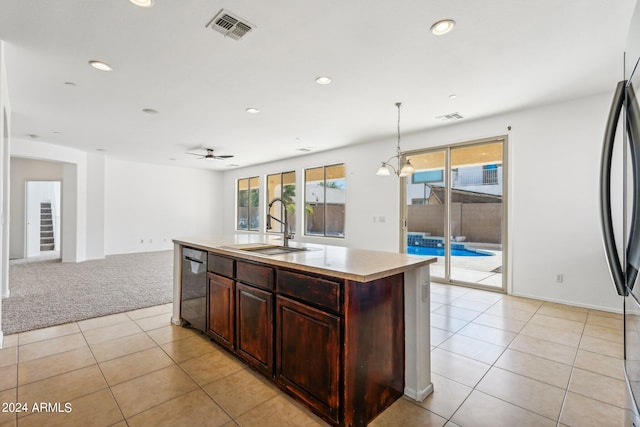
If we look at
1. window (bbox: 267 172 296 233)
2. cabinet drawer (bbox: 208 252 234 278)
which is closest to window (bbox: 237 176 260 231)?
window (bbox: 267 172 296 233)

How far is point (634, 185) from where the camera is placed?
923 millimetres

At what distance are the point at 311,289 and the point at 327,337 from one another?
0.28 meters

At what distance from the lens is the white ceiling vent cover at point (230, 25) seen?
226 centimetres

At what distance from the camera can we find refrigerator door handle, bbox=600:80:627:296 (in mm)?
1038

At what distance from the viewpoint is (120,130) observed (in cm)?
539

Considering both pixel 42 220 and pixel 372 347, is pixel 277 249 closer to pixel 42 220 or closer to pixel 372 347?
pixel 372 347

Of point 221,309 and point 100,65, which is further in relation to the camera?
point 100,65

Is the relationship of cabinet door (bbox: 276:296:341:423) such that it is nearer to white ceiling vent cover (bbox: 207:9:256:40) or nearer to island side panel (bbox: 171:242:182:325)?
island side panel (bbox: 171:242:182:325)

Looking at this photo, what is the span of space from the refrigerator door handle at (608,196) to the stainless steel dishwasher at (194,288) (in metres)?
2.77

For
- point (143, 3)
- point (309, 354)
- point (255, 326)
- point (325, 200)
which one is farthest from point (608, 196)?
point (325, 200)

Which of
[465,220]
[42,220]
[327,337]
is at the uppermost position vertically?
[465,220]

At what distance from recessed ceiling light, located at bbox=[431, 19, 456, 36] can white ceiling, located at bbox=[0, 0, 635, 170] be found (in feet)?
0.19

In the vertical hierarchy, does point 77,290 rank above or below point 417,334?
below

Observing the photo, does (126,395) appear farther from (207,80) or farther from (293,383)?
(207,80)
